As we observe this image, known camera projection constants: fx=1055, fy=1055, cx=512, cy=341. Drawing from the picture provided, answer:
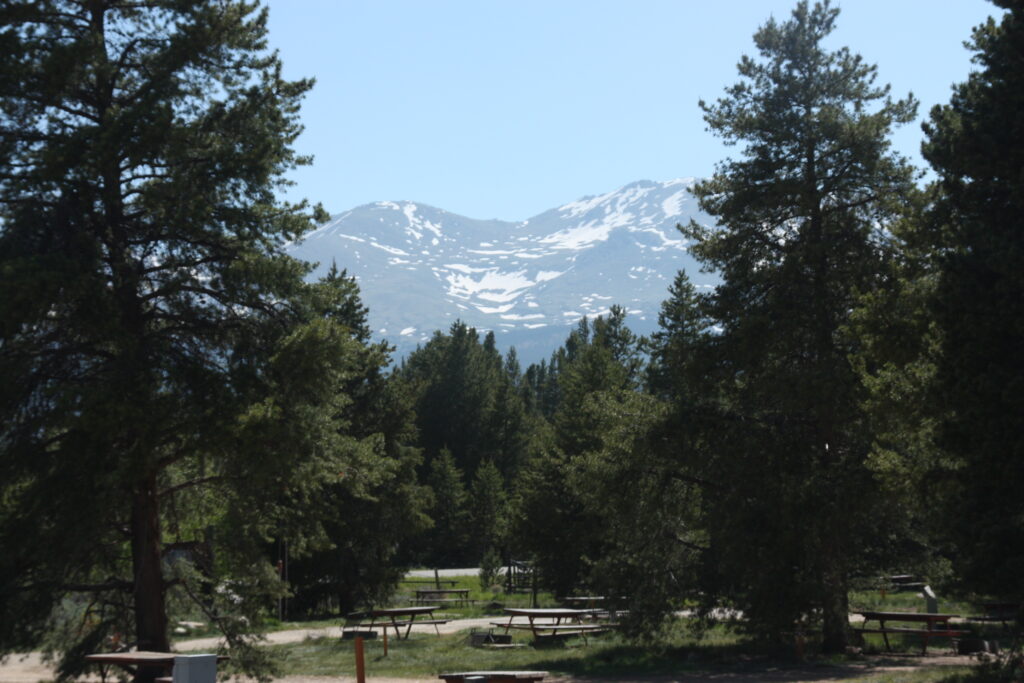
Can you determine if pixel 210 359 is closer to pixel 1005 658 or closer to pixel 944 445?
pixel 944 445

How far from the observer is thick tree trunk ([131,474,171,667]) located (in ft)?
54.0

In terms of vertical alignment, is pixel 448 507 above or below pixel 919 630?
above

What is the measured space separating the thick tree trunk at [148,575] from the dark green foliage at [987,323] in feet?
38.3

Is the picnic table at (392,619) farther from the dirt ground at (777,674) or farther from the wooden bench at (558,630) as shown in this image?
the dirt ground at (777,674)

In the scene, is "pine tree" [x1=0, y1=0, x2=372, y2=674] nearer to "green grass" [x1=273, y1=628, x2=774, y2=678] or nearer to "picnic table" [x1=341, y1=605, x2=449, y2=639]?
"green grass" [x1=273, y1=628, x2=774, y2=678]

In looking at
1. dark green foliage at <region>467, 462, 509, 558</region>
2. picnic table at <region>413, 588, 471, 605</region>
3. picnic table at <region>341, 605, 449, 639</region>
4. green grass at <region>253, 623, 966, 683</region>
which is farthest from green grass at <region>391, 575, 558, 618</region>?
green grass at <region>253, 623, 966, 683</region>

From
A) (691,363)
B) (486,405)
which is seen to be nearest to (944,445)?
(691,363)

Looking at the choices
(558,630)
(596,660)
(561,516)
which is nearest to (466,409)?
(561,516)

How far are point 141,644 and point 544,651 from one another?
9970 mm

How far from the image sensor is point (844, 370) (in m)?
19.4

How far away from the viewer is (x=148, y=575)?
16578mm

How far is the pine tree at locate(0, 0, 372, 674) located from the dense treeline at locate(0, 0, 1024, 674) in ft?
0.18

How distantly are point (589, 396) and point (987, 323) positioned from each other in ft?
40.6

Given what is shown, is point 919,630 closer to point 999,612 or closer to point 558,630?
point 999,612
